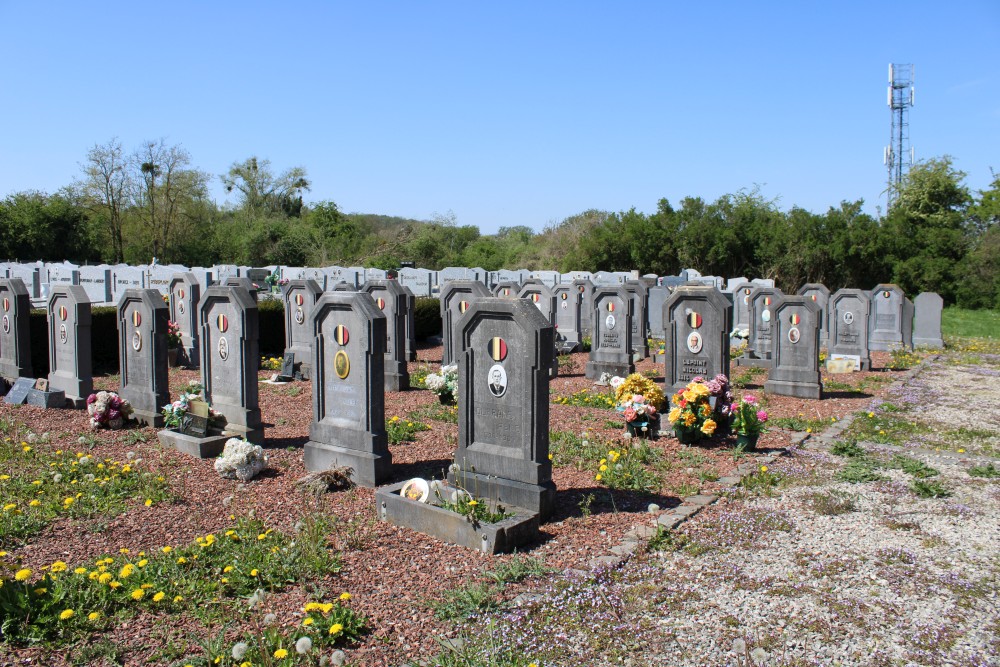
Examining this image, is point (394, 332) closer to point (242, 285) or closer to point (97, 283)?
point (242, 285)

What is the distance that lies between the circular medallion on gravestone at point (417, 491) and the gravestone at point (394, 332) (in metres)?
5.92

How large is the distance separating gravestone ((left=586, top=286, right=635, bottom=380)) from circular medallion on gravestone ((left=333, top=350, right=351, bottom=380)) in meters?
7.41

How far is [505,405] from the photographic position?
20.4ft

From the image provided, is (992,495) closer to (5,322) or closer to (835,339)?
(835,339)

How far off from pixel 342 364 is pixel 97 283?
18.3 m

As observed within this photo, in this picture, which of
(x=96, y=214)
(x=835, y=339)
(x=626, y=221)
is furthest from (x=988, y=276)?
(x=96, y=214)

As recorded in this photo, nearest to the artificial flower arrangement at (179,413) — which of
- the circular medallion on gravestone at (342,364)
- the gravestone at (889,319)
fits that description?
the circular medallion on gravestone at (342,364)

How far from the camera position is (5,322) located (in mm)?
11281

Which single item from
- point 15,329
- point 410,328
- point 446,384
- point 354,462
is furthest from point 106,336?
point 354,462

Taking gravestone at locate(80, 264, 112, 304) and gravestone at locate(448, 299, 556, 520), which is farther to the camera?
gravestone at locate(80, 264, 112, 304)

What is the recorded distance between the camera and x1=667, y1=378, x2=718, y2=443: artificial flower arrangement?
8.47 m

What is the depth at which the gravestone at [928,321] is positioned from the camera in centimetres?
1900

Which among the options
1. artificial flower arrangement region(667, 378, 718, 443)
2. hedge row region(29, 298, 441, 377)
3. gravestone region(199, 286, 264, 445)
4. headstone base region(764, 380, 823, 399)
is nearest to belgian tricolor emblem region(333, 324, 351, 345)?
gravestone region(199, 286, 264, 445)

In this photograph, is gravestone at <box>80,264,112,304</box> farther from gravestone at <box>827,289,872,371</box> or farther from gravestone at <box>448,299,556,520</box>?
gravestone at <box>827,289,872,371</box>
